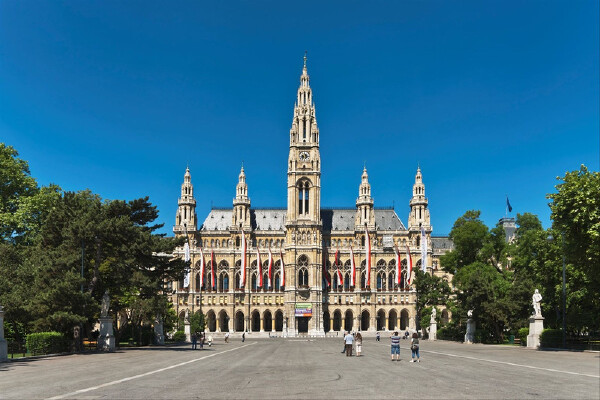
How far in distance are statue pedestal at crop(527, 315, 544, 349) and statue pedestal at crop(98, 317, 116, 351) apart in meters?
35.4

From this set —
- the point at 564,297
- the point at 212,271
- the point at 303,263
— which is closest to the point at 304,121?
the point at 303,263

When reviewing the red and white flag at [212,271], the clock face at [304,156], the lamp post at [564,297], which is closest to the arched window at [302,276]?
the red and white flag at [212,271]

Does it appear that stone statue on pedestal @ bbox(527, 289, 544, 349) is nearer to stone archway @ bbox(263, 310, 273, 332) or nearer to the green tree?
the green tree

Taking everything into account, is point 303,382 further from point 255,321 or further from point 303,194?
point 255,321

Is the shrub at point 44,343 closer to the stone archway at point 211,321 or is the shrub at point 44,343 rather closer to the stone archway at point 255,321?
the stone archway at point 211,321

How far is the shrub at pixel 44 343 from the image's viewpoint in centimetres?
3919

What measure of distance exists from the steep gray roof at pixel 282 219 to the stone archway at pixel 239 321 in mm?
19584

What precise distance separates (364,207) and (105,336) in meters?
86.4

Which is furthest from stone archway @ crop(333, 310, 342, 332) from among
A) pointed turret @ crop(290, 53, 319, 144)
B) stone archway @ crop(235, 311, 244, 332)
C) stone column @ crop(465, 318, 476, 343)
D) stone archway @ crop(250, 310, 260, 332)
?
stone column @ crop(465, 318, 476, 343)

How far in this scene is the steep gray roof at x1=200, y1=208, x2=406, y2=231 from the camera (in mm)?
131375

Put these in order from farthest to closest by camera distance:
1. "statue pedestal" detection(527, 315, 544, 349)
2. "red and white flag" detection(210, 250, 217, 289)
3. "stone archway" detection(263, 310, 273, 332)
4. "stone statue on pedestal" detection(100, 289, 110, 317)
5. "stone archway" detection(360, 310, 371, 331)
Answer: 1. "stone archway" detection(263, 310, 273, 332)
2. "stone archway" detection(360, 310, 371, 331)
3. "red and white flag" detection(210, 250, 217, 289)
4. "statue pedestal" detection(527, 315, 544, 349)
5. "stone statue on pedestal" detection(100, 289, 110, 317)

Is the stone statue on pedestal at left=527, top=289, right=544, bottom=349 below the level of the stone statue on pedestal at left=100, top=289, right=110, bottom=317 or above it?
below

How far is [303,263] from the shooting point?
120688 millimetres

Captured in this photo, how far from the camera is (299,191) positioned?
12375 centimetres
